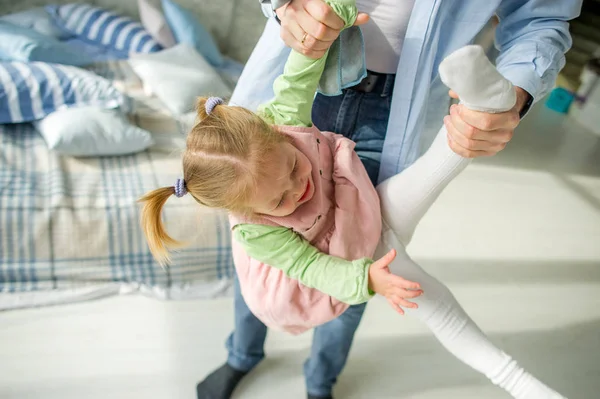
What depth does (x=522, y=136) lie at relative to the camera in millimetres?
2734

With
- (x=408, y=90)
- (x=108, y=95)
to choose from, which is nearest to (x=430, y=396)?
(x=408, y=90)

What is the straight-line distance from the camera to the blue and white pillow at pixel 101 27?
6.75ft

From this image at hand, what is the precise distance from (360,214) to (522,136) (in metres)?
2.26

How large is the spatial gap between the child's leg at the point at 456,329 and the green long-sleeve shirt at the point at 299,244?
0.12 m

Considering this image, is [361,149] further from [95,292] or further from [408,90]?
[95,292]

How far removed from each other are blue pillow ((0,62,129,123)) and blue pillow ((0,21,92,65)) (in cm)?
13

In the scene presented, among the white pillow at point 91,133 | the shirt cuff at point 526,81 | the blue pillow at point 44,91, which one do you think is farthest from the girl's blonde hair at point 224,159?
the blue pillow at point 44,91

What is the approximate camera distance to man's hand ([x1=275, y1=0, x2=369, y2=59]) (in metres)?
0.61

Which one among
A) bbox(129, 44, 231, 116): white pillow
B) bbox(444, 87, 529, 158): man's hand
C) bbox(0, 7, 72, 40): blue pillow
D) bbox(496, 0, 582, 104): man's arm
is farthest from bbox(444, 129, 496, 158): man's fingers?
bbox(0, 7, 72, 40): blue pillow

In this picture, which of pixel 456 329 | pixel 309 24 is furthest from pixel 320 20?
pixel 456 329

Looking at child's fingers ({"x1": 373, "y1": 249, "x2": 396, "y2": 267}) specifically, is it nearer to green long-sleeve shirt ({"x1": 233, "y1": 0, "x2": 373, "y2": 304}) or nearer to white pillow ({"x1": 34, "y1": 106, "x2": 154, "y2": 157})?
green long-sleeve shirt ({"x1": 233, "y1": 0, "x2": 373, "y2": 304})

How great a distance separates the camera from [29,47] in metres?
1.63

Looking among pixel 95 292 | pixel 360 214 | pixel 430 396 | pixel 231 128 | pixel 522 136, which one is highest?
pixel 231 128

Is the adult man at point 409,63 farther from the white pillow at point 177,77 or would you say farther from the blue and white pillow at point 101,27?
the blue and white pillow at point 101,27
